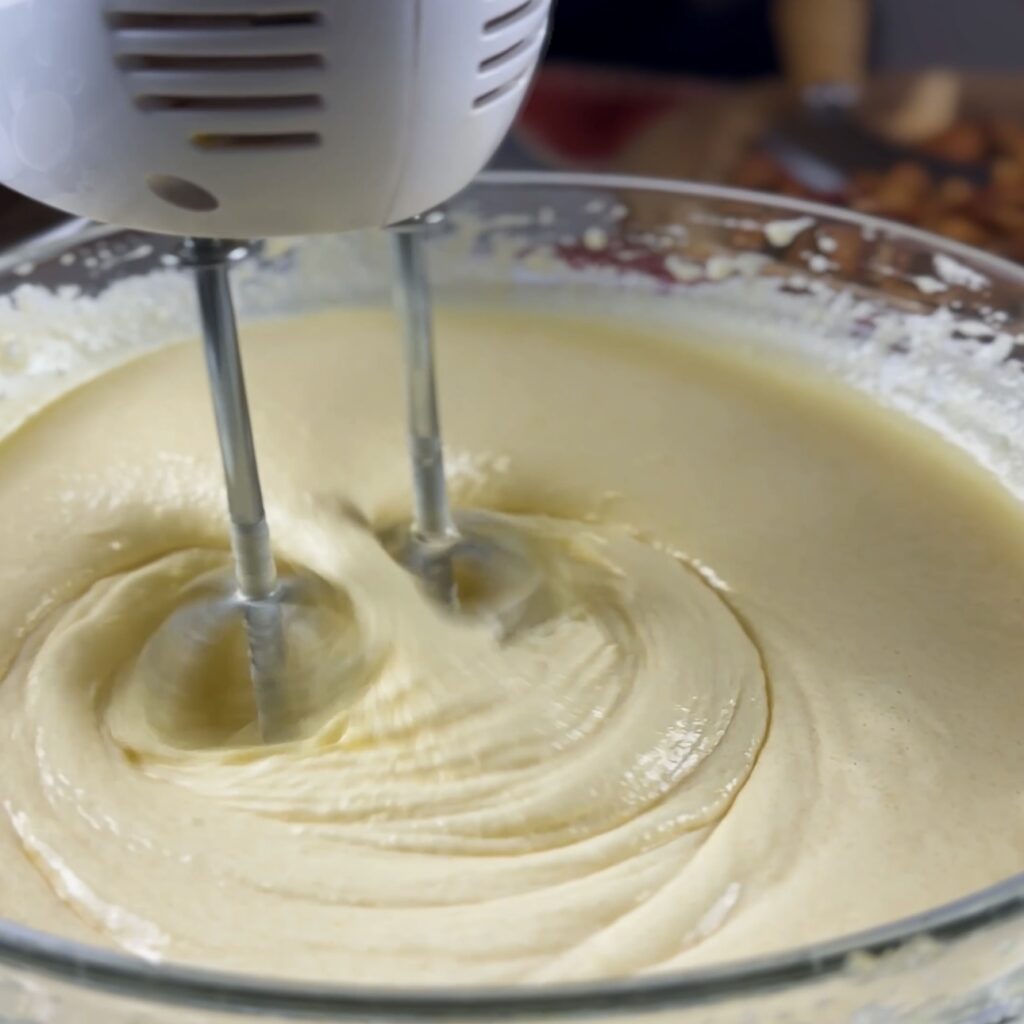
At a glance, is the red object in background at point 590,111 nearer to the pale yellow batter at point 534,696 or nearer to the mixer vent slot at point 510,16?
the pale yellow batter at point 534,696

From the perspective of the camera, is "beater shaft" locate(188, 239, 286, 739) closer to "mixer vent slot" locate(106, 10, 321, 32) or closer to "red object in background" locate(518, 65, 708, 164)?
"mixer vent slot" locate(106, 10, 321, 32)

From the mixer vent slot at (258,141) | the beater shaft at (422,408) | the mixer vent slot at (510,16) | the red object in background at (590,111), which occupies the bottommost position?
the red object in background at (590,111)

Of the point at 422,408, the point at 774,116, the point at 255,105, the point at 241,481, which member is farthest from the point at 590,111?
the point at 255,105

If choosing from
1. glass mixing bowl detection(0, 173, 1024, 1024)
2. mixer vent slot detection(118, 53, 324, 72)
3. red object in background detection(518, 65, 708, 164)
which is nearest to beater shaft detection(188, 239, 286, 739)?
mixer vent slot detection(118, 53, 324, 72)

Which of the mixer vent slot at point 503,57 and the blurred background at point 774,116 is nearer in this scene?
the mixer vent slot at point 503,57

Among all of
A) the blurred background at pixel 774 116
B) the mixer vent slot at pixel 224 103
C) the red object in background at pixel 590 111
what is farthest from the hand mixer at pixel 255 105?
the red object in background at pixel 590 111

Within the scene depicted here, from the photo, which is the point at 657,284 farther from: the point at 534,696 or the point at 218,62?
the point at 218,62
